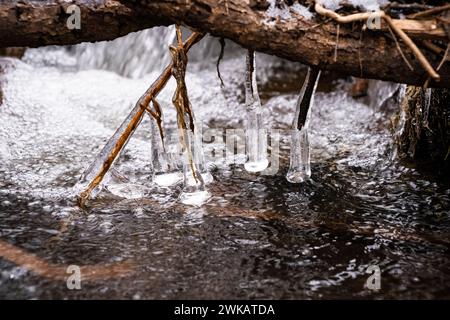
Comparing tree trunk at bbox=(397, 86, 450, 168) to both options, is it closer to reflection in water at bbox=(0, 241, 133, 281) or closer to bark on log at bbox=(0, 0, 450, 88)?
bark on log at bbox=(0, 0, 450, 88)

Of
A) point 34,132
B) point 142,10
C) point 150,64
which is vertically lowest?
point 34,132

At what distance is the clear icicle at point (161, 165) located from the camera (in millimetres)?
3781

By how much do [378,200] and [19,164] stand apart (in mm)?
2544

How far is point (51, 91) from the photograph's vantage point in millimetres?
6098

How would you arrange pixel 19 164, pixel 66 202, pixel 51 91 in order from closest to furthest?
pixel 66 202 → pixel 19 164 → pixel 51 91

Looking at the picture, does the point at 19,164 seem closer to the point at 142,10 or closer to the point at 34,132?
the point at 34,132

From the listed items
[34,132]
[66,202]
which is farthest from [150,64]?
[66,202]

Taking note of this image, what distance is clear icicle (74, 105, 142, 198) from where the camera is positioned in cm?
349

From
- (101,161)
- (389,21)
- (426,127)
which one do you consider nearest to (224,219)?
(101,161)

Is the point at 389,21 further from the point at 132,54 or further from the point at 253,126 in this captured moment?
the point at 132,54

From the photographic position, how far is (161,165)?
3848 mm

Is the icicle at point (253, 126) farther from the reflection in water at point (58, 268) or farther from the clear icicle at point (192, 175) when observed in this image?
the reflection in water at point (58, 268)

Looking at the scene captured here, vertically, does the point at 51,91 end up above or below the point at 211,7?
below

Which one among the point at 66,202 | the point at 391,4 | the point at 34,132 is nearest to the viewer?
the point at 391,4
